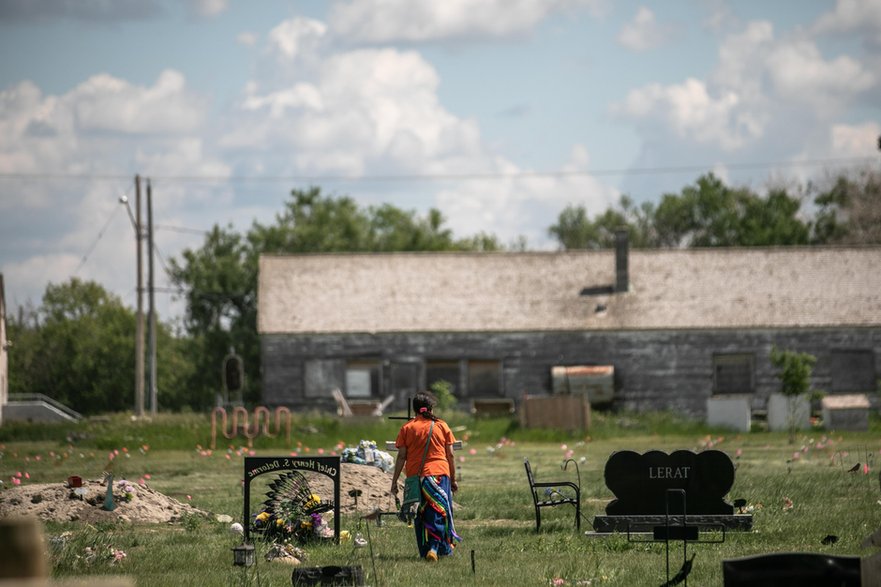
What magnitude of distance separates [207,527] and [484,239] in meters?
73.8

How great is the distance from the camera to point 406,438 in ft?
49.5

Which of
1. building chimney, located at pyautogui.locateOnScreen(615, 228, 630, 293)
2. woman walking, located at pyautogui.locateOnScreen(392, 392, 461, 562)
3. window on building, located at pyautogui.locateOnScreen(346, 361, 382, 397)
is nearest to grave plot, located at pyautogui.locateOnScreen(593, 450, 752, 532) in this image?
woman walking, located at pyautogui.locateOnScreen(392, 392, 461, 562)

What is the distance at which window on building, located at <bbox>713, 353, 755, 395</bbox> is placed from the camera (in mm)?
48031

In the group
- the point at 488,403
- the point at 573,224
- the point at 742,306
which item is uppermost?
the point at 573,224

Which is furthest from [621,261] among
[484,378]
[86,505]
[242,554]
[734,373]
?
[242,554]

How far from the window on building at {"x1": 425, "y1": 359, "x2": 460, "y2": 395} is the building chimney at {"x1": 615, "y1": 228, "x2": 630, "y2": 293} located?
6.52 metres

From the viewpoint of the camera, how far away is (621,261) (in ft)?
160

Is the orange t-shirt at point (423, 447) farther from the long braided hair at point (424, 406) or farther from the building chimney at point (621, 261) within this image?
the building chimney at point (621, 261)

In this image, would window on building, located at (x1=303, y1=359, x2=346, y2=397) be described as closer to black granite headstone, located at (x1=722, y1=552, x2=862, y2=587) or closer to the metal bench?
the metal bench

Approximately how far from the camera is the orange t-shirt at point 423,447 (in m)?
14.9

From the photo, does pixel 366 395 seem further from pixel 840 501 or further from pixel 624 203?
pixel 624 203

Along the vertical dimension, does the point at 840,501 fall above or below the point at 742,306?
below

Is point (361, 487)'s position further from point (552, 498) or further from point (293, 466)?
point (293, 466)

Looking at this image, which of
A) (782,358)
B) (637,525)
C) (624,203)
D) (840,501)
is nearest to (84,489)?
(637,525)
